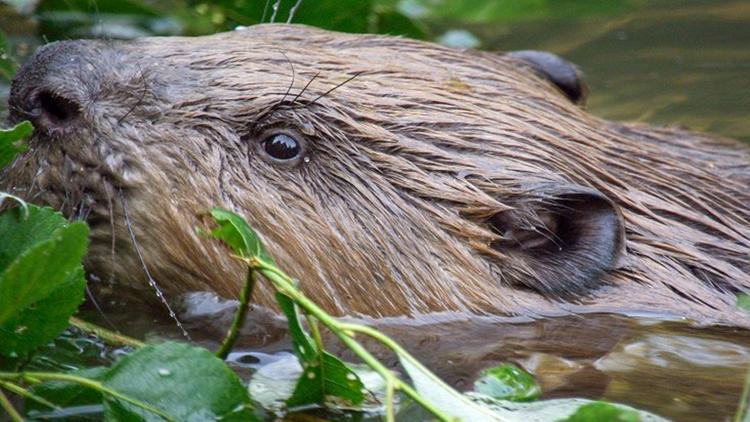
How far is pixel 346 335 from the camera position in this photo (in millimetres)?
2238

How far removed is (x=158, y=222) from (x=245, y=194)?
8.9 inches

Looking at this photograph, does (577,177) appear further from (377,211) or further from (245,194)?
(245,194)

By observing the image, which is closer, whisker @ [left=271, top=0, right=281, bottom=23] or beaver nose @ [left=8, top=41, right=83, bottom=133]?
beaver nose @ [left=8, top=41, right=83, bottom=133]

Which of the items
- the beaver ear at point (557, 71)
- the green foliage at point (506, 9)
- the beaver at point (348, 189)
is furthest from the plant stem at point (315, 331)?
the green foliage at point (506, 9)

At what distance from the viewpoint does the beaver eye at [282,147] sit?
133 inches

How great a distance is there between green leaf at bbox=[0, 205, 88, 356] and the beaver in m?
0.58

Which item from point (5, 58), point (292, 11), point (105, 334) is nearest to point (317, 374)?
point (105, 334)

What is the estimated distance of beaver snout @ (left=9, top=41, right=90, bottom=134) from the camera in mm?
3287

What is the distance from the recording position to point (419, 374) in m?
2.31

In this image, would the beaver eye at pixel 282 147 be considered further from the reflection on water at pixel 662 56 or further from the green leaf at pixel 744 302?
the reflection on water at pixel 662 56

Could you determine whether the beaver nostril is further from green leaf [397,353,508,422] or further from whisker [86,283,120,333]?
green leaf [397,353,508,422]

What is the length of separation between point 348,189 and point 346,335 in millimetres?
1156

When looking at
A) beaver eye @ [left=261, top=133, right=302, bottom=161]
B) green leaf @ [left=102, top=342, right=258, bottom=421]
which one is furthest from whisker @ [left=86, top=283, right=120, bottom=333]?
green leaf @ [left=102, top=342, right=258, bottom=421]

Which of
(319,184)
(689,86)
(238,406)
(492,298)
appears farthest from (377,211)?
(689,86)
